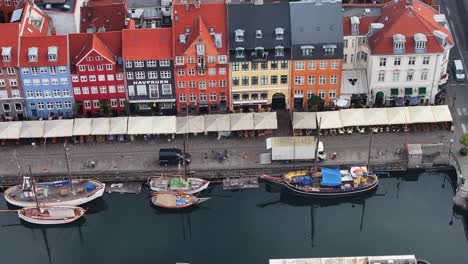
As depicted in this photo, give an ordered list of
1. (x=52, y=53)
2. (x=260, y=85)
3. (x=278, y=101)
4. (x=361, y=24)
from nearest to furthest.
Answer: (x=52, y=53), (x=260, y=85), (x=361, y=24), (x=278, y=101)

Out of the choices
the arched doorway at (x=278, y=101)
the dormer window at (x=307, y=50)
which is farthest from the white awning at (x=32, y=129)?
the dormer window at (x=307, y=50)

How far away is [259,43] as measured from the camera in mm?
186625

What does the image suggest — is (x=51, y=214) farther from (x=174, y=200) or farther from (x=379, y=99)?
(x=379, y=99)

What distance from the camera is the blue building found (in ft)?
614

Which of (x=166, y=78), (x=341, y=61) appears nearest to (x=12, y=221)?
(x=166, y=78)

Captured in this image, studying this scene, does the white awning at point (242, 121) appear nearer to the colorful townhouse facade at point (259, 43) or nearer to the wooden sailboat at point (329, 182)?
the colorful townhouse facade at point (259, 43)

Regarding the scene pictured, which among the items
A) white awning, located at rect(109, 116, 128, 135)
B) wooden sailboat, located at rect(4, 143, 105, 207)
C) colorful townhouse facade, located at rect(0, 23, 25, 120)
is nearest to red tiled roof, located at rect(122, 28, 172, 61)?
white awning, located at rect(109, 116, 128, 135)

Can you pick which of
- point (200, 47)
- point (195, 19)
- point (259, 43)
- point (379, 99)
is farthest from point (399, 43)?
point (195, 19)

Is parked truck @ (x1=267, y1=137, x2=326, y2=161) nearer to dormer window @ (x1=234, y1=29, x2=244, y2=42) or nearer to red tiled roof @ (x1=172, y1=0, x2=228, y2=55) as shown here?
dormer window @ (x1=234, y1=29, x2=244, y2=42)

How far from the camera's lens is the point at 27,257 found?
162375mm

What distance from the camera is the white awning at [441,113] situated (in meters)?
186

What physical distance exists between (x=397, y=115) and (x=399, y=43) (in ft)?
53.3

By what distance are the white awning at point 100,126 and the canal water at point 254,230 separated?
16.0 metres

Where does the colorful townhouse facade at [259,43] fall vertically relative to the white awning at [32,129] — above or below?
above
